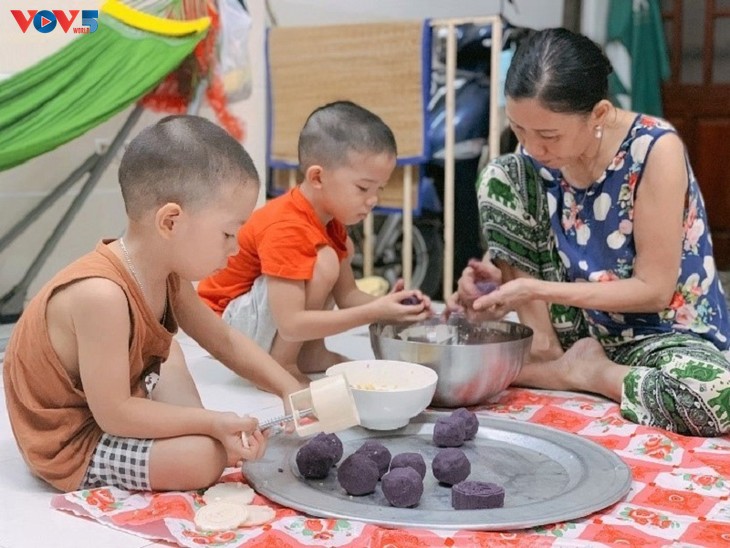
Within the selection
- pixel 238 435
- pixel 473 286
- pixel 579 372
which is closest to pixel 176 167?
pixel 238 435

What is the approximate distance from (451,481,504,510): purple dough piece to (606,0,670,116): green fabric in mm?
3093

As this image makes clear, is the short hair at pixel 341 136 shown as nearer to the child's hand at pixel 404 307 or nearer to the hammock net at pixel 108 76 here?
the child's hand at pixel 404 307

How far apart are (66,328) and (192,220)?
0.20 metres

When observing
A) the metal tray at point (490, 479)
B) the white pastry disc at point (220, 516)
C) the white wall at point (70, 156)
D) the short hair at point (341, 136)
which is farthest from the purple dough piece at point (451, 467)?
the white wall at point (70, 156)

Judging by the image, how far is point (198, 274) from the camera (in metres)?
1.18

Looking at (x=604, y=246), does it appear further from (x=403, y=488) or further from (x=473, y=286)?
(x=403, y=488)

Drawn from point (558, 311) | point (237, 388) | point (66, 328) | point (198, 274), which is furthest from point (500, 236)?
point (66, 328)

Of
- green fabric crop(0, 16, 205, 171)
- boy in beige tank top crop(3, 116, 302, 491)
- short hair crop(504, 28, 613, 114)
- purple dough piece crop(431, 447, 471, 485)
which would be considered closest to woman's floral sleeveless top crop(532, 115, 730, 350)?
short hair crop(504, 28, 613, 114)

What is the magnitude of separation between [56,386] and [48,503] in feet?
0.49

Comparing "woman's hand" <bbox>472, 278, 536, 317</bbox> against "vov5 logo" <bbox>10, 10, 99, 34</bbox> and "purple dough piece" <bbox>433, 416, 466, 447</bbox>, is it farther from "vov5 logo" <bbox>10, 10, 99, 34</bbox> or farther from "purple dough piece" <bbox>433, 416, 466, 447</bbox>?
"vov5 logo" <bbox>10, 10, 99, 34</bbox>

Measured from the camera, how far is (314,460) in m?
1.18

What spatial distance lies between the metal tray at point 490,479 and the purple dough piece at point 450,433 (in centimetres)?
2

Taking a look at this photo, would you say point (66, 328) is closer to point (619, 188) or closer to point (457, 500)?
point (457, 500)

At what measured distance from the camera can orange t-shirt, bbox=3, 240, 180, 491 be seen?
1138 millimetres
